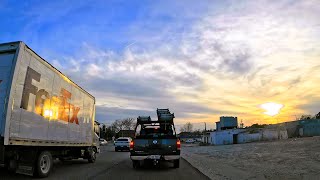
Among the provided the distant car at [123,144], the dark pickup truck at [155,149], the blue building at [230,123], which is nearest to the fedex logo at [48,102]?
the dark pickup truck at [155,149]

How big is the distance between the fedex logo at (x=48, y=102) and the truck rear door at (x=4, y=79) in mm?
617

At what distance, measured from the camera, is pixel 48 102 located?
41.3 feet

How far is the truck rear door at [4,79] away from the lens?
985 centimetres

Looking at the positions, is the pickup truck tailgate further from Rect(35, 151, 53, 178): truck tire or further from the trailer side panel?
Rect(35, 151, 53, 178): truck tire

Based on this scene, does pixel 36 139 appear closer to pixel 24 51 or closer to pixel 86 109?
pixel 24 51

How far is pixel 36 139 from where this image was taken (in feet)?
38.0

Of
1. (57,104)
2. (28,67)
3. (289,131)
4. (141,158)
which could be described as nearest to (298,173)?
(141,158)

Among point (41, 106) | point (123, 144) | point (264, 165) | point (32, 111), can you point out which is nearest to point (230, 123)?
point (123, 144)

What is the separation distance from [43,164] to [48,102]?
2.14m

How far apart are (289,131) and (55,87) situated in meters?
62.6

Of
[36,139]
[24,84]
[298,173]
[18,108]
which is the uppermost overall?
[24,84]

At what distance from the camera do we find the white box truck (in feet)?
33.2

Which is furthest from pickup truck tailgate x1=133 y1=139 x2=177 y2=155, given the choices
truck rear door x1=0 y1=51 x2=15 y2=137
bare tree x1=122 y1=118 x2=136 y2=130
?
bare tree x1=122 y1=118 x2=136 y2=130

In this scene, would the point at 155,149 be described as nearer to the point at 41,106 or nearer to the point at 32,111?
the point at 41,106
